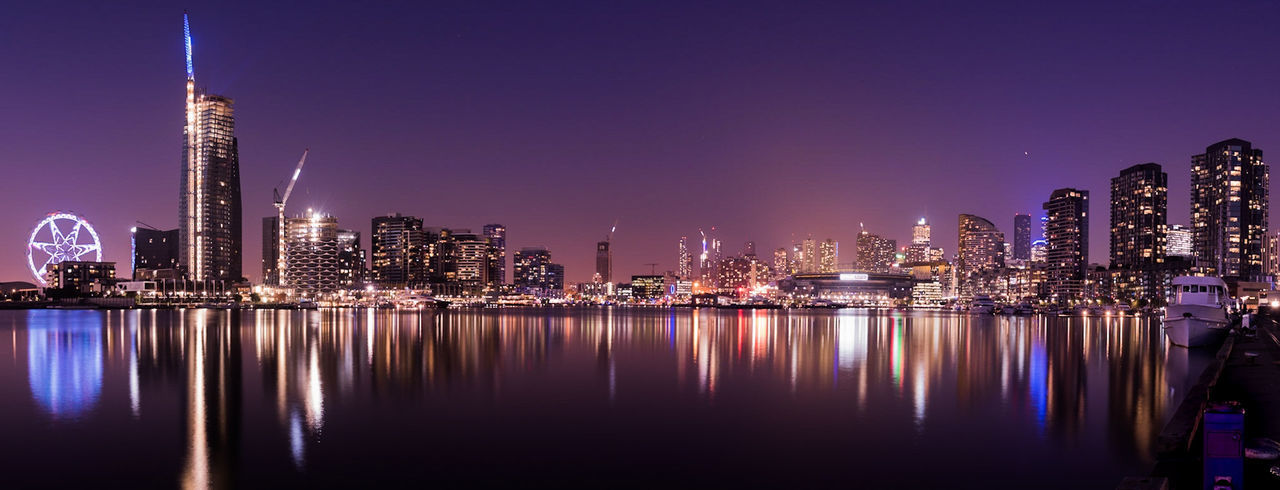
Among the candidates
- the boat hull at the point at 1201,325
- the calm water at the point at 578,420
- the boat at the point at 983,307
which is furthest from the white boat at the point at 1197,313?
the boat at the point at 983,307

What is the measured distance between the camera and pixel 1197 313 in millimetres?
52188

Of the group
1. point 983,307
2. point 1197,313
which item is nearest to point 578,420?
point 1197,313

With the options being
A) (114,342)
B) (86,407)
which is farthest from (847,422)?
(114,342)

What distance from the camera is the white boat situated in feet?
170

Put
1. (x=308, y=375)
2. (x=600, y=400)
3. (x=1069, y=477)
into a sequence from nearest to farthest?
(x=1069, y=477) < (x=600, y=400) < (x=308, y=375)

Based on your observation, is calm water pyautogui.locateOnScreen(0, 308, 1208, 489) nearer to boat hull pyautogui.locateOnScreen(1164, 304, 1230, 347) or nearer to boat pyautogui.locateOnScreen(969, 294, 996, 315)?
boat hull pyautogui.locateOnScreen(1164, 304, 1230, 347)

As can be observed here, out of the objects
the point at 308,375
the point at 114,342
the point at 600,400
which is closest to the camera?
the point at 600,400

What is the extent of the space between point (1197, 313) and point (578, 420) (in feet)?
154

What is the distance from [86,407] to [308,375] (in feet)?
30.4

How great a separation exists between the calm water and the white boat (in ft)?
35.1

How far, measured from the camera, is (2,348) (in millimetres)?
52219

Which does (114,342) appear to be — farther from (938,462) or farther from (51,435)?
(938,462)

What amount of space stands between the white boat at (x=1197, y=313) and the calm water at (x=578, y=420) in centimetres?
1071

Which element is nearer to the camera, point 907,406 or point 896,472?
point 896,472
